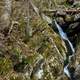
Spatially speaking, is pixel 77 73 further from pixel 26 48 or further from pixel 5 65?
pixel 5 65

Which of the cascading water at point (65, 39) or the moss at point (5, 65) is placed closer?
the moss at point (5, 65)

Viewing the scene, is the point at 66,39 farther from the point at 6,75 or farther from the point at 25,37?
the point at 6,75

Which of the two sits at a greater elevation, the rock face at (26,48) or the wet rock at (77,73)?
the rock face at (26,48)

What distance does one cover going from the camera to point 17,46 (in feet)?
27.0

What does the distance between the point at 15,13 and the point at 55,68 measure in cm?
214

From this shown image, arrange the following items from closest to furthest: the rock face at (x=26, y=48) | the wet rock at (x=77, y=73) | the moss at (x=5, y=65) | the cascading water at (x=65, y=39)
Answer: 1. the moss at (x=5, y=65)
2. the rock face at (x=26, y=48)
3. the wet rock at (x=77, y=73)
4. the cascading water at (x=65, y=39)

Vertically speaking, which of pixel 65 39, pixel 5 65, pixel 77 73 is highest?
pixel 5 65

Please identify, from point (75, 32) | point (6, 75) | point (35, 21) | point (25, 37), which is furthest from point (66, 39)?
point (6, 75)

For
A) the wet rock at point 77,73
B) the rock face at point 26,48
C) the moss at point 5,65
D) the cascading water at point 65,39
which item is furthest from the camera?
the cascading water at point 65,39

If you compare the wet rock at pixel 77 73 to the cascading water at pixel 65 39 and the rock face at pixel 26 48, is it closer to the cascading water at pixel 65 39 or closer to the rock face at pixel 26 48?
the cascading water at pixel 65 39

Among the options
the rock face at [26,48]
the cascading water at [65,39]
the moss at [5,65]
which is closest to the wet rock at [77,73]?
the cascading water at [65,39]

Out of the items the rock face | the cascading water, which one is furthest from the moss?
the cascading water

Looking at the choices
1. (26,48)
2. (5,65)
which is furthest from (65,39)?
(5,65)

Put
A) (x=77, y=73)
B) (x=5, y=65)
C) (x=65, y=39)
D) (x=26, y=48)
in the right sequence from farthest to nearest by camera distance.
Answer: (x=65, y=39) → (x=77, y=73) → (x=26, y=48) → (x=5, y=65)
